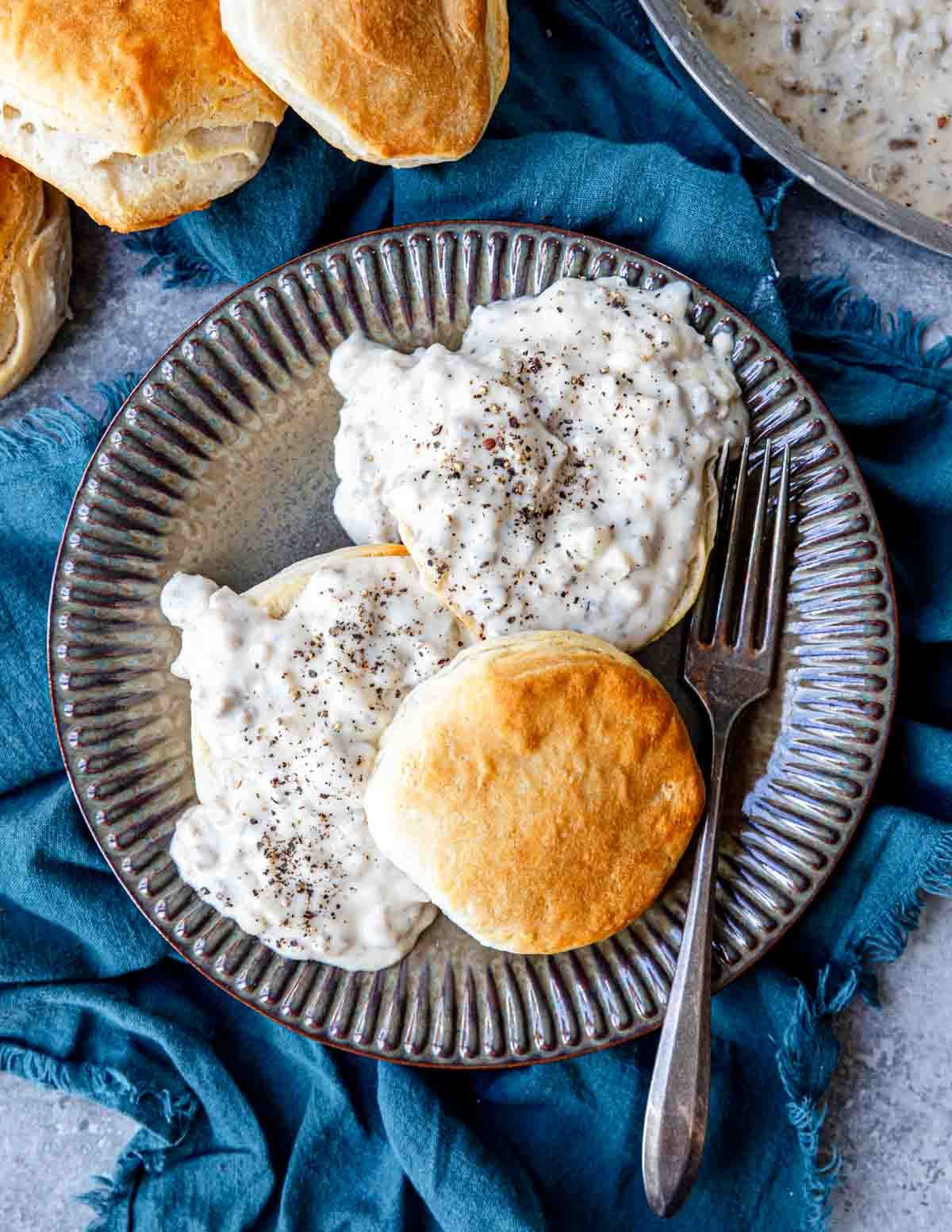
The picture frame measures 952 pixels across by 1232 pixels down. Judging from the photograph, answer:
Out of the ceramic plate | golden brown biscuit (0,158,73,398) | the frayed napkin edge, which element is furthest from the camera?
the frayed napkin edge

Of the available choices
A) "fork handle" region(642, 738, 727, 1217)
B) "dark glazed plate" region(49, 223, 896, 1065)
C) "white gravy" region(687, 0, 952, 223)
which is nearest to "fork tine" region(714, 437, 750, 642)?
"dark glazed plate" region(49, 223, 896, 1065)

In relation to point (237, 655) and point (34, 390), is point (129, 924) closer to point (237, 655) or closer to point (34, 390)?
point (237, 655)

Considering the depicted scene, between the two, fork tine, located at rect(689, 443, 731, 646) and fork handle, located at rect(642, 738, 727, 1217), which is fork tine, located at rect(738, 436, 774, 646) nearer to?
fork tine, located at rect(689, 443, 731, 646)

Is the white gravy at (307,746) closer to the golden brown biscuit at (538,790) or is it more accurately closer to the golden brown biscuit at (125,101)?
the golden brown biscuit at (538,790)

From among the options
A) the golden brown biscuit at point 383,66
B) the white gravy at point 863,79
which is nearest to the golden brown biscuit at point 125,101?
the golden brown biscuit at point 383,66

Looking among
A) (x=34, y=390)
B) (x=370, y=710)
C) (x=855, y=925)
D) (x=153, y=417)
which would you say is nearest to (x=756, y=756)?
(x=855, y=925)

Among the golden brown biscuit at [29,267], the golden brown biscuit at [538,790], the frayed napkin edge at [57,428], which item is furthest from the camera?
the frayed napkin edge at [57,428]
